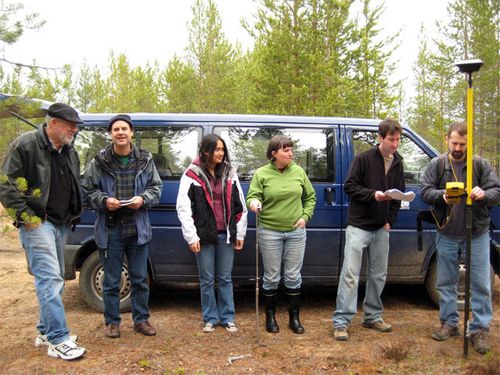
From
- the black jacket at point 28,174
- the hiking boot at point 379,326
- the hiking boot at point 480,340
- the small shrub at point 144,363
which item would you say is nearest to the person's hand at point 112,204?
the black jacket at point 28,174

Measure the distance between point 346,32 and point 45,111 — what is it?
9.76 metres

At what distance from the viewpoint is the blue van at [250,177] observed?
4738 millimetres

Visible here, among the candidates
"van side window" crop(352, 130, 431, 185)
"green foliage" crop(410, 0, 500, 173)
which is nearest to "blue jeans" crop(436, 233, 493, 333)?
"van side window" crop(352, 130, 431, 185)

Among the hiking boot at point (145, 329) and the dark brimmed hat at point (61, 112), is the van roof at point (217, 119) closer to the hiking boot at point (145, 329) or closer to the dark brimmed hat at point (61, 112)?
the dark brimmed hat at point (61, 112)

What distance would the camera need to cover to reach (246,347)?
3891 mm

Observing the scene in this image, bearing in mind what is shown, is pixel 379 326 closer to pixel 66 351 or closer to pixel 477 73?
pixel 66 351

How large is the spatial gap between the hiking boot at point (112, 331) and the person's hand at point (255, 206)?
1656mm

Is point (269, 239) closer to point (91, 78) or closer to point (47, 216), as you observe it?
point (47, 216)

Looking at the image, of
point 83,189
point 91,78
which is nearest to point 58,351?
point 83,189

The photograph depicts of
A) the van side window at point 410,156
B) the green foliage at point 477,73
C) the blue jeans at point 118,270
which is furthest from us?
the green foliage at point 477,73

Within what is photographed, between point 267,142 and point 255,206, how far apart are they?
1.06 metres

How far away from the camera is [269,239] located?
13.7ft

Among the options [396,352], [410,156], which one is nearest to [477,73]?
[410,156]

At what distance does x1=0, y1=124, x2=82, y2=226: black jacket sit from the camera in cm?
324
